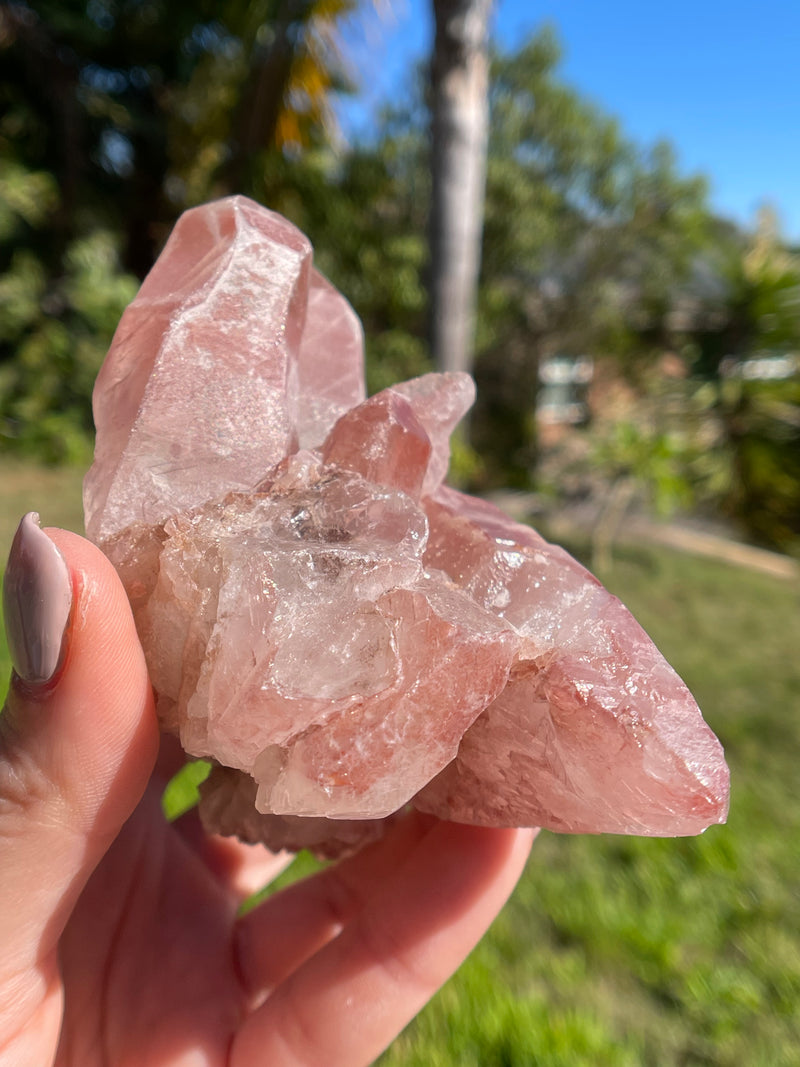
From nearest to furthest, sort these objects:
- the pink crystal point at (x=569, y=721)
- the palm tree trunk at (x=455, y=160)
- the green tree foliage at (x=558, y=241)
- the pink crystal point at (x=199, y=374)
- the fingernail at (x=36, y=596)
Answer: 1. the fingernail at (x=36, y=596)
2. the pink crystal point at (x=569, y=721)
3. the pink crystal point at (x=199, y=374)
4. the palm tree trunk at (x=455, y=160)
5. the green tree foliage at (x=558, y=241)

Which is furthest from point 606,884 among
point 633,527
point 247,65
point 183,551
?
point 247,65

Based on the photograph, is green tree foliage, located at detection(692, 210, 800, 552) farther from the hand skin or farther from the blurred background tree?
the hand skin

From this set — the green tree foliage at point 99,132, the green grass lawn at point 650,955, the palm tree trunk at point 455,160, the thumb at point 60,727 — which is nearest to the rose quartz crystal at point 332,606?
the thumb at point 60,727

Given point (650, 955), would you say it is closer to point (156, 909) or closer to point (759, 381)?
point (156, 909)

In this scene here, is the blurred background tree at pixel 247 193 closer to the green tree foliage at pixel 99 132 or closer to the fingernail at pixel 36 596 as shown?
the green tree foliage at pixel 99 132

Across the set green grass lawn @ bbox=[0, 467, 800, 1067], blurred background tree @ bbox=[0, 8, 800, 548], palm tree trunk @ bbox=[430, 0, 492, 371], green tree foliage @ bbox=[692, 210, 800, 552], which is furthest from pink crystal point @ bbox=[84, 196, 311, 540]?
green tree foliage @ bbox=[692, 210, 800, 552]

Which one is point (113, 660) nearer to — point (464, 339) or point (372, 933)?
point (372, 933)

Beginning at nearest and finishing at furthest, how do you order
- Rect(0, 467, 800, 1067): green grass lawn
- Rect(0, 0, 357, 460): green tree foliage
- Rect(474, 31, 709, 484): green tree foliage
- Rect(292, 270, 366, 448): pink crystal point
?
Rect(292, 270, 366, 448): pink crystal point
Rect(0, 467, 800, 1067): green grass lawn
Rect(0, 0, 357, 460): green tree foliage
Rect(474, 31, 709, 484): green tree foliage
